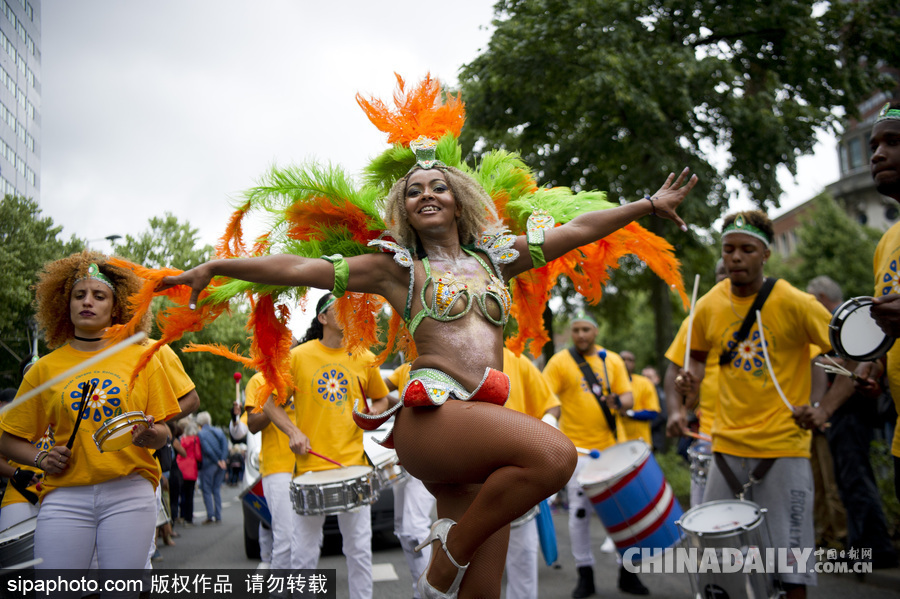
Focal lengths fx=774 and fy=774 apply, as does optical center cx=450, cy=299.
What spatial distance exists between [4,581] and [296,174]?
7.96 feet

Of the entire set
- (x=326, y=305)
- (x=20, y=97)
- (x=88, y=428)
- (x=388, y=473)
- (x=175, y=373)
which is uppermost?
(x=20, y=97)

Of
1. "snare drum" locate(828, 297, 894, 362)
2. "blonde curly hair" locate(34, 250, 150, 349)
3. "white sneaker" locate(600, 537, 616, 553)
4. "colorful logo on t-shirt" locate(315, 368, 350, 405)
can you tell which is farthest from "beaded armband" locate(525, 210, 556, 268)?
"white sneaker" locate(600, 537, 616, 553)

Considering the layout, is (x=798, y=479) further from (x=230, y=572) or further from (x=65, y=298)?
(x=230, y=572)

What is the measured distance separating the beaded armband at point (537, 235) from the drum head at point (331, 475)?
2420 mm

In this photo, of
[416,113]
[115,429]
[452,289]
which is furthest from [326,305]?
[452,289]

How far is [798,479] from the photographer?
4.61m

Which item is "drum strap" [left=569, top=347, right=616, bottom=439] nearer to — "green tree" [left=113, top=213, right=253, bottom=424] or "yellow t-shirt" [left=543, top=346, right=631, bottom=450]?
"yellow t-shirt" [left=543, top=346, right=631, bottom=450]

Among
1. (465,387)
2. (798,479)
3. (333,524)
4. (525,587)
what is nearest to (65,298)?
(465,387)

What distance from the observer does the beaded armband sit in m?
3.48

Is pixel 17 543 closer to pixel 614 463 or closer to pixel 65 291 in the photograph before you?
pixel 65 291

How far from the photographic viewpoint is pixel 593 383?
7449 mm

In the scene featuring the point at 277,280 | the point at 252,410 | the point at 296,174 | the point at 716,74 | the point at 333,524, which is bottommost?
the point at 333,524

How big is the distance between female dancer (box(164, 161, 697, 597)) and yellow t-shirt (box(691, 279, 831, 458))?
164 centimetres

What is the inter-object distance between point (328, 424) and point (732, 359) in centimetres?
280
